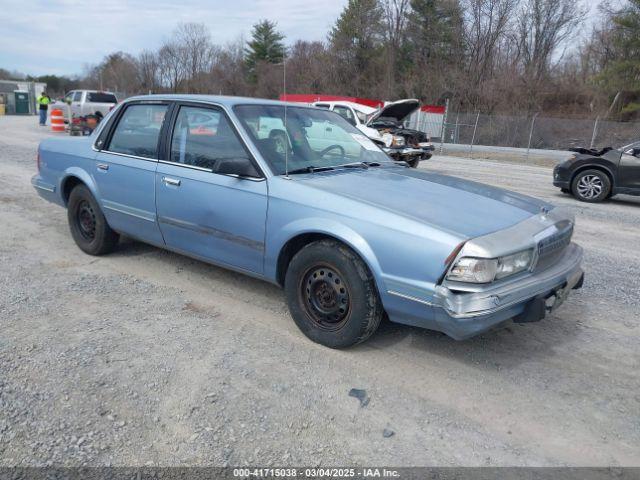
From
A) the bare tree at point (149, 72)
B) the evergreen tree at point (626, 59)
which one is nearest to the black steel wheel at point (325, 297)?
the evergreen tree at point (626, 59)

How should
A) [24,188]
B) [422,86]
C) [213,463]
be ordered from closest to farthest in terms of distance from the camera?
[213,463], [24,188], [422,86]

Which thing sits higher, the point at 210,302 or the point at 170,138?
the point at 170,138

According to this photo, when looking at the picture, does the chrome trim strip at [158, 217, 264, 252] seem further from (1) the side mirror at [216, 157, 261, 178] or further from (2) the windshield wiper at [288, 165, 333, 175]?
(2) the windshield wiper at [288, 165, 333, 175]

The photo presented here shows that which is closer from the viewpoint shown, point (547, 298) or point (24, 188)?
point (547, 298)

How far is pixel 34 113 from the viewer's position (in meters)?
40.0

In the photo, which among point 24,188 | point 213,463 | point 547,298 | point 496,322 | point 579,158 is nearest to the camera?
point 213,463

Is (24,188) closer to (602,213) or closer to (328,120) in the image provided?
(328,120)

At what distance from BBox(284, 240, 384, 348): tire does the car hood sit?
42 centimetres

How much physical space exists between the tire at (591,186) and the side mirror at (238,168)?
347 inches

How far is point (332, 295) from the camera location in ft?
11.3

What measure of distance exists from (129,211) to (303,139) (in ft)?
5.81

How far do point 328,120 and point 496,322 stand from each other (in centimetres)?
257

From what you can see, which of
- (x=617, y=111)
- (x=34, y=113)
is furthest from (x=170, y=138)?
(x=34, y=113)

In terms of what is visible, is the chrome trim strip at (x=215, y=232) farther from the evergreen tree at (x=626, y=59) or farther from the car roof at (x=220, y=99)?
the evergreen tree at (x=626, y=59)
